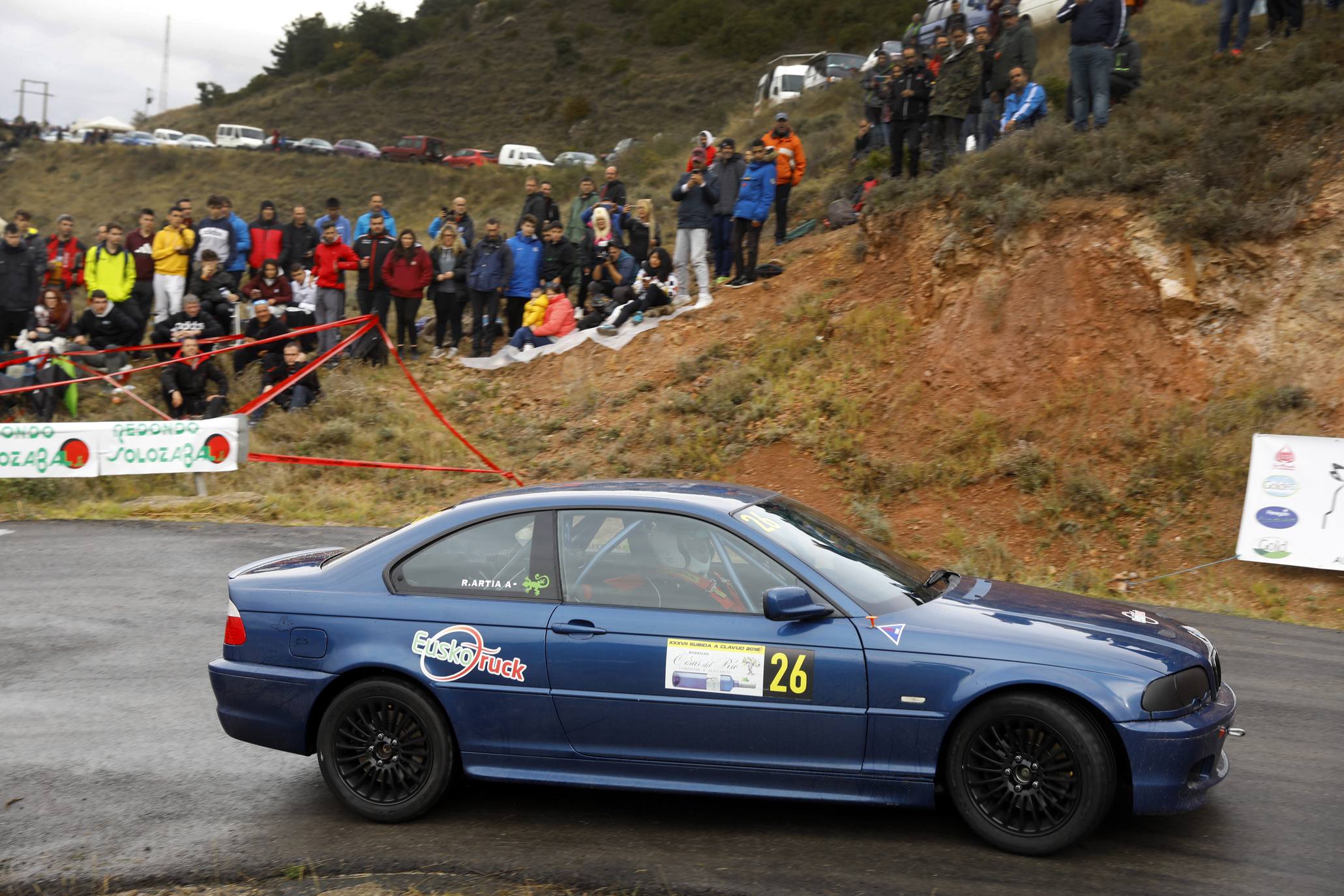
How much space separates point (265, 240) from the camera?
17.4 metres

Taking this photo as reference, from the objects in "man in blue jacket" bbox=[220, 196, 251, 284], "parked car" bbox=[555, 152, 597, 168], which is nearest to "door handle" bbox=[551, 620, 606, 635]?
"man in blue jacket" bbox=[220, 196, 251, 284]

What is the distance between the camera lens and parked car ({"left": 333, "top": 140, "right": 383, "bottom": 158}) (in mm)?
57531

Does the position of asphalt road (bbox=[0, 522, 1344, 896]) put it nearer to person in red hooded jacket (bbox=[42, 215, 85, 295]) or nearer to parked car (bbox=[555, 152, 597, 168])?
person in red hooded jacket (bbox=[42, 215, 85, 295])

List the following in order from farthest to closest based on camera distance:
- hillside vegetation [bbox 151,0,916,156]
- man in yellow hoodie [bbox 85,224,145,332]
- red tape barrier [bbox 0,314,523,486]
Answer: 1. hillside vegetation [bbox 151,0,916,156]
2. man in yellow hoodie [bbox 85,224,145,332]
3. red tape barrier [bbox 0,314,523,486]

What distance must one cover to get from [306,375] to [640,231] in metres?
5.43

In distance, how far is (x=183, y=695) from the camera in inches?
273

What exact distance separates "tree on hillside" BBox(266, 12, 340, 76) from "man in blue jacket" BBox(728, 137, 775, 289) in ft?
254

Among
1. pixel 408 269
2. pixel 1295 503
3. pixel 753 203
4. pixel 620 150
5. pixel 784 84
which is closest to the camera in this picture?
pixel 1295 503

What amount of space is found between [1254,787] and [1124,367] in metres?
8.23

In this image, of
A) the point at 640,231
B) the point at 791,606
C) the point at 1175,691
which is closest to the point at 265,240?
the point at 640,231

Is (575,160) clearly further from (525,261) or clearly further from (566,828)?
(566,828)

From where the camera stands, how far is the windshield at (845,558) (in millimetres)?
5008

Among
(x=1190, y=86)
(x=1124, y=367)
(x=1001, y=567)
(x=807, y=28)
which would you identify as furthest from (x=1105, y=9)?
(x=807, y=28)

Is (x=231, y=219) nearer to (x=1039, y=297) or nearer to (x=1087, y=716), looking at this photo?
(x=1039, y=297)
